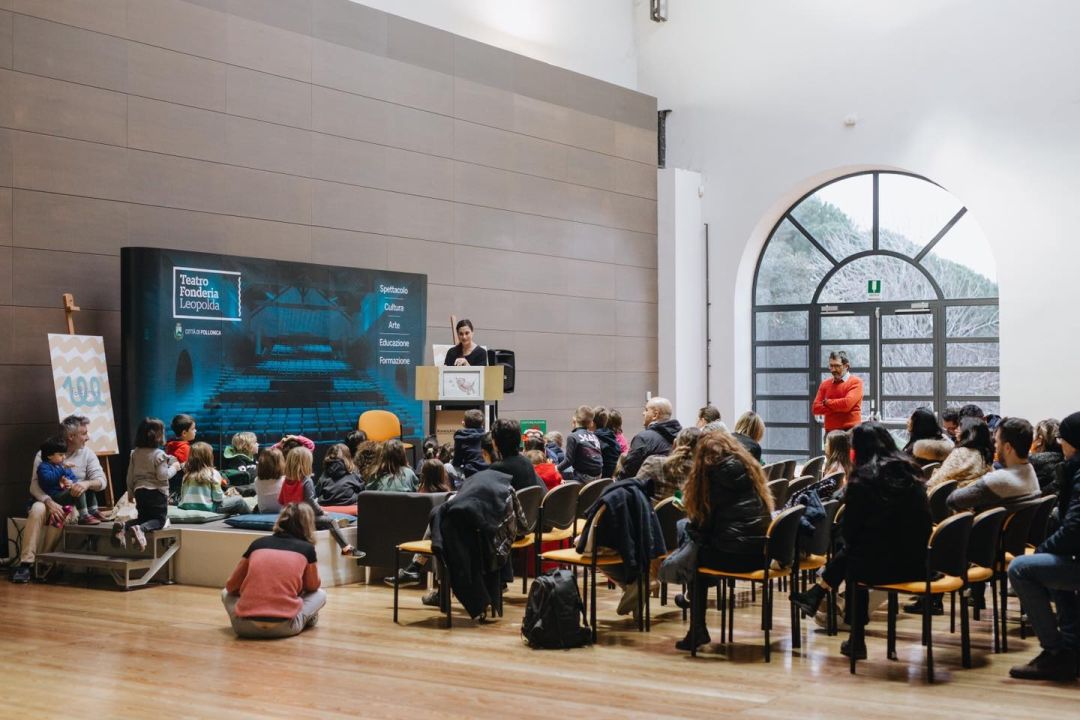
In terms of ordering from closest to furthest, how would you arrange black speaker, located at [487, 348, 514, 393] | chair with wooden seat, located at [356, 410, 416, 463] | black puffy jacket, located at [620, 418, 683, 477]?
black puffy jacket, located at [620, 418, 683, 477], chair with wooden seat, located at [356, 410, 416, 463], black speaker, located at [487, 348, 514, 393]

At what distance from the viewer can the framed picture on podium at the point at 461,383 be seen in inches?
410

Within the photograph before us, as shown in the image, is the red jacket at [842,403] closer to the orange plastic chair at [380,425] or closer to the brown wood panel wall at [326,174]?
the brown wood panel wall at [326,174]

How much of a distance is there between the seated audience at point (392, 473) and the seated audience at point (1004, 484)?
12.6 ft

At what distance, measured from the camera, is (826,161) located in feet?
49.2

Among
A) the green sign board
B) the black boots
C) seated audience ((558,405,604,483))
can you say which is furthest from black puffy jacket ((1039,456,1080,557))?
the green sign board

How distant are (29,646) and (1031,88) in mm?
11801

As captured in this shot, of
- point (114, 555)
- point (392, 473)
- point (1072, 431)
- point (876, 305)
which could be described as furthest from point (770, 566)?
point (876, 305)

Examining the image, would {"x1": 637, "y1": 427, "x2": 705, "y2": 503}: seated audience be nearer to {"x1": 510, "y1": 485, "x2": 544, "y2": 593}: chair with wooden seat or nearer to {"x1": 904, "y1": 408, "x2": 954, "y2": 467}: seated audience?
{"x1": 510, "y1": 485, "x2": 544, "y2": 593}: chair with wooden seat

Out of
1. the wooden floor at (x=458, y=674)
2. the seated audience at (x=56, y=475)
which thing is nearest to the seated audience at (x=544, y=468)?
the wooden floor at (x=458, y=674)

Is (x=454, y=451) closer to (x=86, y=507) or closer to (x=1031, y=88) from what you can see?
(x=86, y=507)

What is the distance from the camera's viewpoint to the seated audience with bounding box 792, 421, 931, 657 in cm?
572

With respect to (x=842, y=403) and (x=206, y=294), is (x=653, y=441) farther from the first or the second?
(x=842, y=403)

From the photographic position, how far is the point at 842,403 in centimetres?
1205

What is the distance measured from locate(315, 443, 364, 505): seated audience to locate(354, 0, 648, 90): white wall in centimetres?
555
